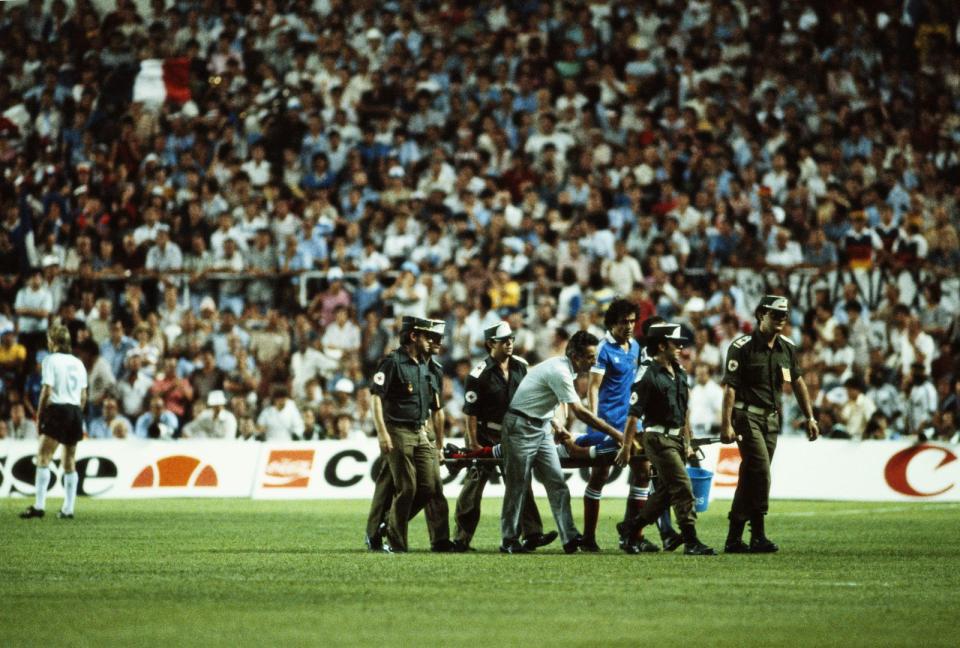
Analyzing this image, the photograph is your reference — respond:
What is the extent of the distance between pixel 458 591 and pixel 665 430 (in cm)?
351

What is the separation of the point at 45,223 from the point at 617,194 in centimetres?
996

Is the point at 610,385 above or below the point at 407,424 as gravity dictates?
above

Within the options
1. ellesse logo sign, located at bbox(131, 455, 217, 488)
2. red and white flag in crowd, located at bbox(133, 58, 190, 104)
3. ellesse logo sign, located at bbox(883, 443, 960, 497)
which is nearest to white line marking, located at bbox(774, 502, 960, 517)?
ellesse logo sign, located at bbox(883, 443, 960, 497)

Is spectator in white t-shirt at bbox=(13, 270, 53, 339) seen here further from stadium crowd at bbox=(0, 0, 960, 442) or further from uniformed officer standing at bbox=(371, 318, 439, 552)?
uniformed officer standing at bbox=(371, 318, 439, 552)

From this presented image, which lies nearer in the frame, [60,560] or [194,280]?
[60,560]

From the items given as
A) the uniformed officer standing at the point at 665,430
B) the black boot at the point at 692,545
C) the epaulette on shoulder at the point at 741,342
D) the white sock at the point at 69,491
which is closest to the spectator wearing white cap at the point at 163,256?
the white sock at the point at 69,491

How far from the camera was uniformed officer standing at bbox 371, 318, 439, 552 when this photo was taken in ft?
48.7

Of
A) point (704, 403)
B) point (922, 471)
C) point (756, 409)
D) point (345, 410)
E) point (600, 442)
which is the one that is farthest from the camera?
point (345, 410)

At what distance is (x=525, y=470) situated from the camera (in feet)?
48.6

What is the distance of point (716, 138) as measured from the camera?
28.2 meters

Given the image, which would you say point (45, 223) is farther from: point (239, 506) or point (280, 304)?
point (239, 506)

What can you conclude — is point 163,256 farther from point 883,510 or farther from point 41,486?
point 883,510

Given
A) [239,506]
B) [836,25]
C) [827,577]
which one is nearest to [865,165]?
[836,25]

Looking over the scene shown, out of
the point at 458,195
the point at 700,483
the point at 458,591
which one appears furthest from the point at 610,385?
the point at 458,195
